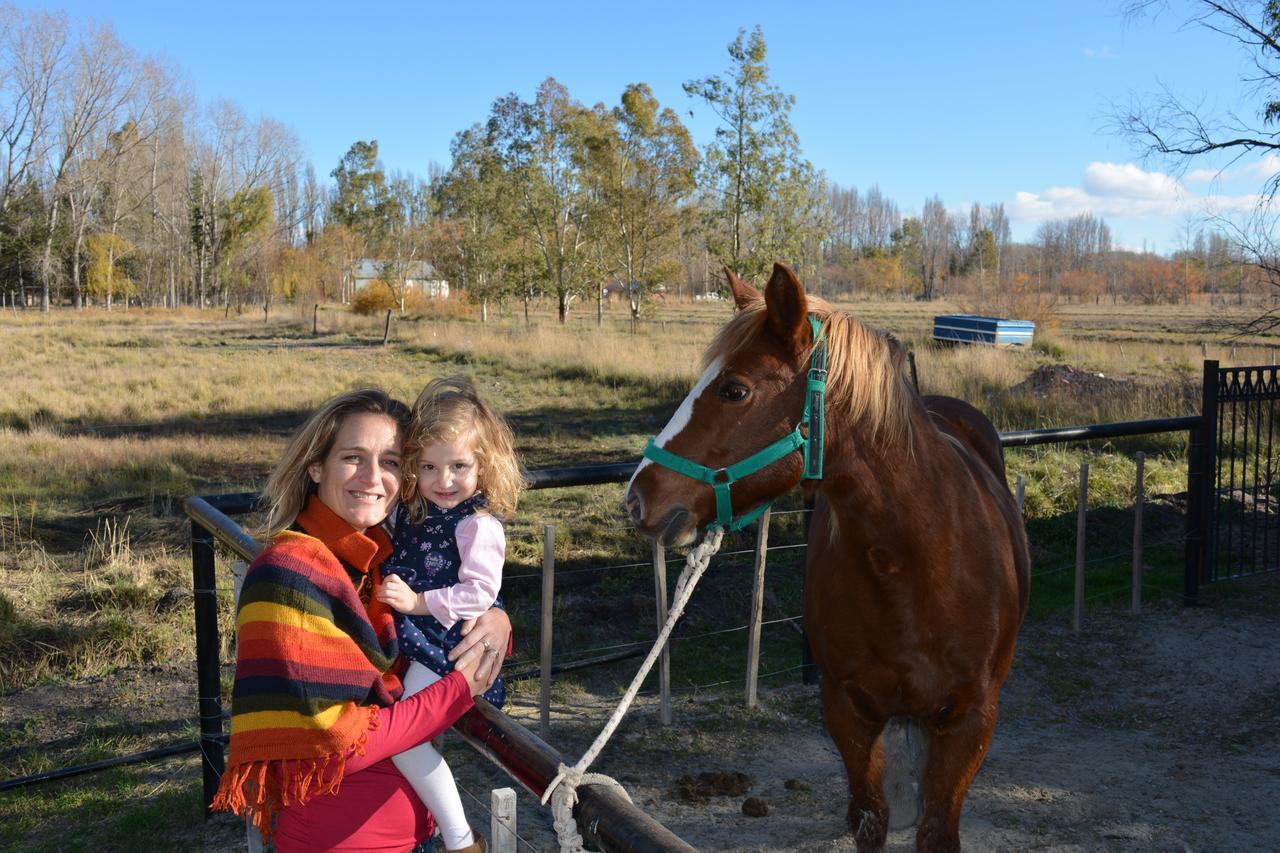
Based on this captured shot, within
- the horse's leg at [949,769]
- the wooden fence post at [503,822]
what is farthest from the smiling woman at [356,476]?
the horse's leg at [949,769]

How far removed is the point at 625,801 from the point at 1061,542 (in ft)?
24.4

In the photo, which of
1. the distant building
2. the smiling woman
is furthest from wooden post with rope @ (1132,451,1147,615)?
the distant building

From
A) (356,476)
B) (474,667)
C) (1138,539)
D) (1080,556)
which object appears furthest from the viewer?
(1138,539)

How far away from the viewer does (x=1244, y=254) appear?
9359mm

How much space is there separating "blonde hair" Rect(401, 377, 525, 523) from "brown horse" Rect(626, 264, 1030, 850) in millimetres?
420

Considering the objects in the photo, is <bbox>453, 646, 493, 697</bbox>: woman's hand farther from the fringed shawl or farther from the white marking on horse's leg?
the white marking on horse's leg

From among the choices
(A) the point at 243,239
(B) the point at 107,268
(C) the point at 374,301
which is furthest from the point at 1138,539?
(A) the point at 243,239

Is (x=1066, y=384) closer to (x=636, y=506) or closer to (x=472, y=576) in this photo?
(x=636, y=506)

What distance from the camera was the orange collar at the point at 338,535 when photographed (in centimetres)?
170

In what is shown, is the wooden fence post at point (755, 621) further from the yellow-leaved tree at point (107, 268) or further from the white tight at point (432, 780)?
the yellow-leaved tree at point (107, 268)

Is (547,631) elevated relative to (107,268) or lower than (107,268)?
lower

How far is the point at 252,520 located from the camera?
7836 mm

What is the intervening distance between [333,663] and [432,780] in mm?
406

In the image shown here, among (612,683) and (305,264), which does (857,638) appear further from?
(305,264)
